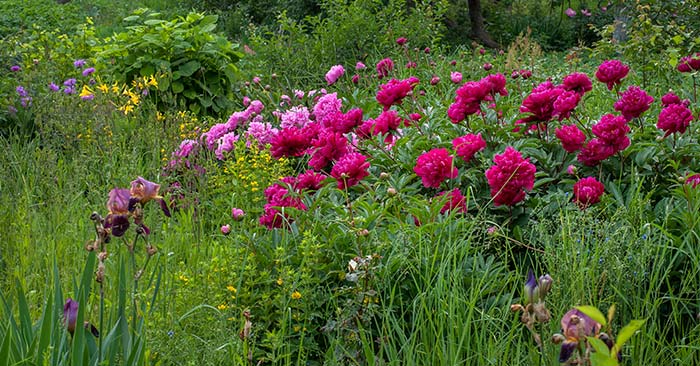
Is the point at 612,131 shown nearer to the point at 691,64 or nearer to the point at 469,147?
the point at 469,147

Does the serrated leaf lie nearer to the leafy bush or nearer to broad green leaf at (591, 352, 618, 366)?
broad green leaf at (591, 352, 618, 366)

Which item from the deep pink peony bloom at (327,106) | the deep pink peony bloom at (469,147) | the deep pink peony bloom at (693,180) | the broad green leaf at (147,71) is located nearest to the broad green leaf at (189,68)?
the broad green leaf at (147,71)

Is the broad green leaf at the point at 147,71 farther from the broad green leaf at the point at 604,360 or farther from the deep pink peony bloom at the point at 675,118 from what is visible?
the broad green leaf at the point at 604,360

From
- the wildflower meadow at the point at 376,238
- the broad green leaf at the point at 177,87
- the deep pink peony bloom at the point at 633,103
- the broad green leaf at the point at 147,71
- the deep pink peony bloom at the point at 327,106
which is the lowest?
the broad green leaf at the point at 177,87

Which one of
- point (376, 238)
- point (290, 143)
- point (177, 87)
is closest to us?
point (376, 238)

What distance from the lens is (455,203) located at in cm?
305

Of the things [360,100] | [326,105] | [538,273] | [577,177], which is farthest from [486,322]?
[360,100]

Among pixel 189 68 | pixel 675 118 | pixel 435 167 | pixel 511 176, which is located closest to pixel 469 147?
pixel 435 167

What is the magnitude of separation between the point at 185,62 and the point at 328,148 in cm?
332

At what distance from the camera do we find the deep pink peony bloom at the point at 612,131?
3.14 m

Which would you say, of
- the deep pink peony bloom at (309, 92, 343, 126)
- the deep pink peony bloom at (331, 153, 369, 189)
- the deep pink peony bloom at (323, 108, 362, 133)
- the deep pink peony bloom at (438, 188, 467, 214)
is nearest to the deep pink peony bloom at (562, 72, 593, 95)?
the deep pink peony bloom at (438, 188, 467, 214)

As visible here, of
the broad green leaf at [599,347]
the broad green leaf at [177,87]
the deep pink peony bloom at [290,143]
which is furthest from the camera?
the broad green leaf at [177,87]

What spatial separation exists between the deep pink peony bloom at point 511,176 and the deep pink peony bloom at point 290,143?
772 mm

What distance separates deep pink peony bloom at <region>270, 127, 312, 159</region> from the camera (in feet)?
10.9
